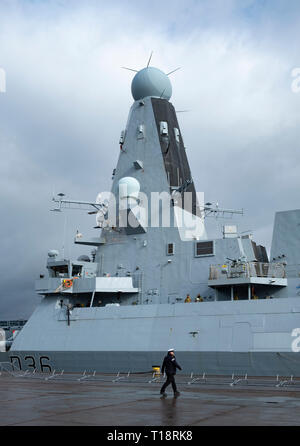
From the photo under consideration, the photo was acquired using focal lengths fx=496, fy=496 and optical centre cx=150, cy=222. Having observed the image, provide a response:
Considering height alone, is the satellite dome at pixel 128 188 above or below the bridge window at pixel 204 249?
above

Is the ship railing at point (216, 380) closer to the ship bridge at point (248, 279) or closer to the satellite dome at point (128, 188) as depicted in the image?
the ship bridge at point (248, 279)

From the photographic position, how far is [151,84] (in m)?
24.1

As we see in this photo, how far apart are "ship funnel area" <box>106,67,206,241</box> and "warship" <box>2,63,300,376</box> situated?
5 cm

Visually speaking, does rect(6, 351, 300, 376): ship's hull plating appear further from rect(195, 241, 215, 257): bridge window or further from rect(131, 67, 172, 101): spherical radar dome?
rect(131, 67, 172, 101): spherical radar dome

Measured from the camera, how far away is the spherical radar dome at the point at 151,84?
24.2 meters

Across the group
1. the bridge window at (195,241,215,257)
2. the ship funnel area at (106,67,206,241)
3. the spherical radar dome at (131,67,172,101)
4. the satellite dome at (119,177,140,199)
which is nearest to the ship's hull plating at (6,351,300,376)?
the bridge window at (195,241,215,257)

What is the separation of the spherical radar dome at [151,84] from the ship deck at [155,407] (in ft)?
50.7

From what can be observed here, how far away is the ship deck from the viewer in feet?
22.7

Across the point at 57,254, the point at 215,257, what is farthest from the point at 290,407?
the point at 57,254

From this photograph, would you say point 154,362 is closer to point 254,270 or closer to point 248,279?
point 248,279

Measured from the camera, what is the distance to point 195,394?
11.0 m

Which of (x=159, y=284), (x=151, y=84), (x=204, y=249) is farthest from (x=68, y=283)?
(x=151, y=84)

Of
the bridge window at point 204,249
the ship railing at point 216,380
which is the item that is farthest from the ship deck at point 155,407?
the bridge window at point 204,249

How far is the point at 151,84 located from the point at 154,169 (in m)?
4.54
